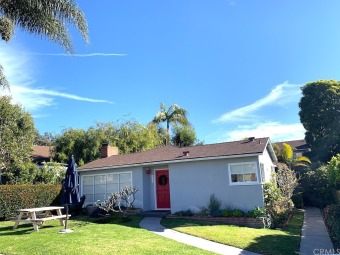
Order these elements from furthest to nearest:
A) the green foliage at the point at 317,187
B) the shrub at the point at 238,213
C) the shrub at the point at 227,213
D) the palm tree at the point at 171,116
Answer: the palm tree at the point at 171,116, the green foliage at the point at 317,187, the shrub at the point at 227,213, the shrub at the point at 238,213

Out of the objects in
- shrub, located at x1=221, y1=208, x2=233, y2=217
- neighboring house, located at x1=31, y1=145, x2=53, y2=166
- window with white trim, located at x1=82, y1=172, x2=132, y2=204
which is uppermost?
neighboring house, located at x1=31, y1=145, x2=53, y2=166

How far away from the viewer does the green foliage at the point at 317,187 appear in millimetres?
20842

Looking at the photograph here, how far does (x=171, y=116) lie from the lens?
3775 cm

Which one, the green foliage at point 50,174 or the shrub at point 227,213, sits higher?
the green foliage at point 50,174

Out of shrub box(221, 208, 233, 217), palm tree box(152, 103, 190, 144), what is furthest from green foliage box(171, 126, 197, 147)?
shrub box(221, 208, 233, 217)

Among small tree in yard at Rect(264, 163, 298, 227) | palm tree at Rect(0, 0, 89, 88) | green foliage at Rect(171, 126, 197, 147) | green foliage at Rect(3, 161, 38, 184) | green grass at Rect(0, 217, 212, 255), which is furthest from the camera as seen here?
green foliage at Rect(171, 126, 197, 147)

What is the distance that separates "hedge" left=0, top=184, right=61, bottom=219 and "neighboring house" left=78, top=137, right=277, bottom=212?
8.63 feet

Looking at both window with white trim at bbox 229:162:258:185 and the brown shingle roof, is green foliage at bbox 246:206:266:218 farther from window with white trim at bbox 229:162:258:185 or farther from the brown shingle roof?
the brown shingle roof

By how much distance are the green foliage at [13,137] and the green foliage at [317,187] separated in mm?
22530

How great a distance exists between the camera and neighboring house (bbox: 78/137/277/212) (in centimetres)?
1513

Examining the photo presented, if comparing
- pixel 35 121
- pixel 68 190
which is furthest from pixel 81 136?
pixel 68 190

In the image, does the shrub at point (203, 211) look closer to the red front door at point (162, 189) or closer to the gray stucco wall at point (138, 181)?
the red front door at point (162, 189)

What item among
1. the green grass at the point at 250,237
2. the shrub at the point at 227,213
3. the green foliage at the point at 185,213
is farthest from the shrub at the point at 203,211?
the green grass at the point at 250,237

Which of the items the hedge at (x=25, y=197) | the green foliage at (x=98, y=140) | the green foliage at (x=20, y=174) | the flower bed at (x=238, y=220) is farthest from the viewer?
the green foliage at (x=98, y=140)
